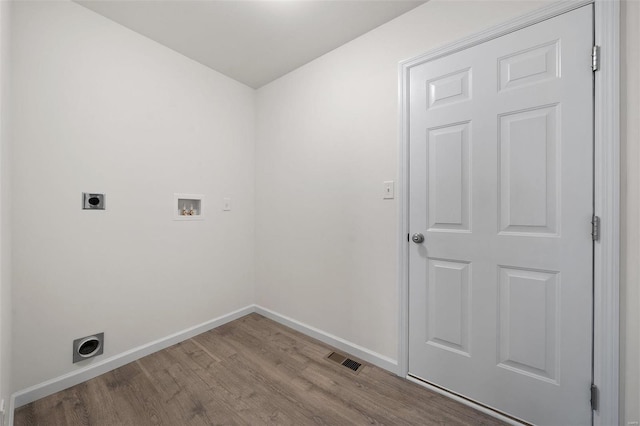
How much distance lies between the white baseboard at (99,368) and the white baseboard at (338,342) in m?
0.54

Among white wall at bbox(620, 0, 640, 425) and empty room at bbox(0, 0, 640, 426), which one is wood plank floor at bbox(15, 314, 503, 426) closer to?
empty room at bbox(0, 0, 640, 426)

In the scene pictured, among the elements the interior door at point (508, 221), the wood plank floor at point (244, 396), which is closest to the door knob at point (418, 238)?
the interior door at point (508, 221)

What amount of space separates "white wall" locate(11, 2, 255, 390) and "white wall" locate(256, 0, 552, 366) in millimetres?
489

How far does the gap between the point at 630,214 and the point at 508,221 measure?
428 millimetres

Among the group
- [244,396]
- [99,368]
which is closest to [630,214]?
[244,396]

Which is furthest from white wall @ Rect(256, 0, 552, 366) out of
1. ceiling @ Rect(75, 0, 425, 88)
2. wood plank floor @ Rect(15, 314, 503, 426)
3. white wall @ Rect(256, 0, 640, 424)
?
wood plank floor @ Rect(15, 314, 503, 426)

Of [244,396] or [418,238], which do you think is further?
[418,238]

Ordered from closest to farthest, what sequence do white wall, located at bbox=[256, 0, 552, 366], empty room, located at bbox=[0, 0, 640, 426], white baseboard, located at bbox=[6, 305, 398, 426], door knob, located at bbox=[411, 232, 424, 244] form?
empty room, located at bbox=[0, 0, 640, 426], white baseboard, located at bbox=[6, 305, 398, 426], door knob, located at bbox=[411, 232, 424, 244], white wall, located at bbox=[256, 0, 552, 366]

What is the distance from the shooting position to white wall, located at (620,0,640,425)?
3.54 ft

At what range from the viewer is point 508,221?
1.37 m

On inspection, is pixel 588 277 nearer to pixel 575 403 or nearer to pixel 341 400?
pixel 575 403

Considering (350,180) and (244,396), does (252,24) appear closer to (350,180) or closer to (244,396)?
(350,180)

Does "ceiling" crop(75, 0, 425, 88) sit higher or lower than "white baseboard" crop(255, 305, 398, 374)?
higher

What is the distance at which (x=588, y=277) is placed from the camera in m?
1.17
